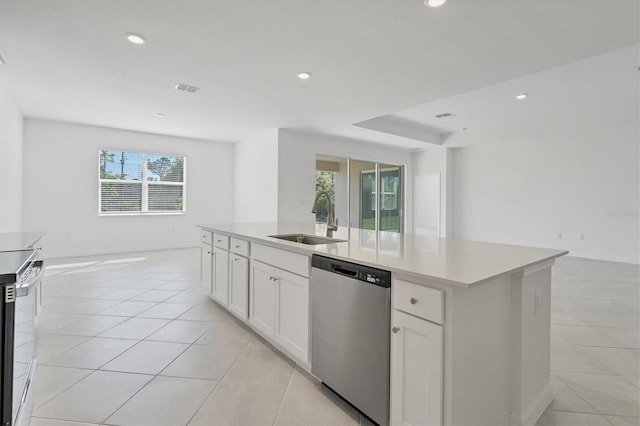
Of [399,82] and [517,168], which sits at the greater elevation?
[399,82]

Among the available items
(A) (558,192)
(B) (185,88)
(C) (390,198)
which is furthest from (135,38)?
(A) (558,192)

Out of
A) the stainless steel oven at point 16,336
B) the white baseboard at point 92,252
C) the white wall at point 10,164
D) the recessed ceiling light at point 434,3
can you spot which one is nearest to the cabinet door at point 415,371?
the stainless steel oven at point 16,336

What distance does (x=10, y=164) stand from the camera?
4.63 m

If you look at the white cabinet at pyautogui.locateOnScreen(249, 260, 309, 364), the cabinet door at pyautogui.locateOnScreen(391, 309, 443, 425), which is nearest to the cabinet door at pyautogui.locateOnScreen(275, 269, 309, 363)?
the white cabinet at pyautogui.locateOnScreen(249, 260, 309, 364)

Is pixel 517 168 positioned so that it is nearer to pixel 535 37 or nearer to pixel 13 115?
pixel 535 37

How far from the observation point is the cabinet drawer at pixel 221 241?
9.85 ft

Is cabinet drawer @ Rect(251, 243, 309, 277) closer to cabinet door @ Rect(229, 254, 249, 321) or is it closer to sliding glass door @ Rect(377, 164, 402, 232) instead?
cabinet door @ Rect(229, 254, 249, 321)

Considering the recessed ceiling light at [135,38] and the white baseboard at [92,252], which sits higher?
the recessed ceiling light at [135,38]

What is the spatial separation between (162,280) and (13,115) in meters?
3.46

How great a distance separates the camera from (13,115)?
189 inches

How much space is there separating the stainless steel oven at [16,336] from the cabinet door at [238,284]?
137cm

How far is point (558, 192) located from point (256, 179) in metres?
6.72

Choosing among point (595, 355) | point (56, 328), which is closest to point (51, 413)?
point (56, 328)

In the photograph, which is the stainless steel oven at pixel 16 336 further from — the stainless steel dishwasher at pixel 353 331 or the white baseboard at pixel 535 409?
the white baseboard at pixel 535 409
